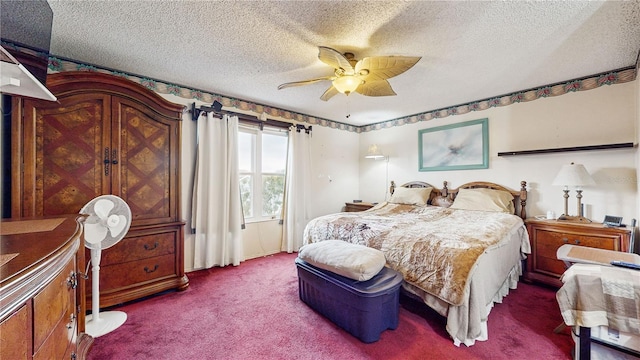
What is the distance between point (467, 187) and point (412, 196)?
0.78 m

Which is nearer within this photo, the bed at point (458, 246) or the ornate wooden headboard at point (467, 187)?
the bed at point (458, 246)

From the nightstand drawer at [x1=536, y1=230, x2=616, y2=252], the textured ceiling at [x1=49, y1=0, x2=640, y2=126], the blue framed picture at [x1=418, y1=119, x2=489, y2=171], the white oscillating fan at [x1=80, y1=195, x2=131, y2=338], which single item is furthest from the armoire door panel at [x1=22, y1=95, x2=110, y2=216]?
the nightstand drawer at [x1=536, y1=230, x2=616, y2=252]

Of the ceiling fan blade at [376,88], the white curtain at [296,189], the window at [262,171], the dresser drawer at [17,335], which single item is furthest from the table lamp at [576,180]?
the dresser drawer at [17,335]

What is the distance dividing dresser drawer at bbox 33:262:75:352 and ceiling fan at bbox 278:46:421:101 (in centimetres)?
184

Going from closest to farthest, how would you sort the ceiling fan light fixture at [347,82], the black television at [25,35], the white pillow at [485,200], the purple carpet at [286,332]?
the black television at [25,35]
the purple carpet at [286,332]
the ceiling fan light fixture at [347,82]
the white pillow at [485,200]

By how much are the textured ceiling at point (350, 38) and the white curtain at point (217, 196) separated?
0.64 meters

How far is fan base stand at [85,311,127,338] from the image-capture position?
1954 millimetres

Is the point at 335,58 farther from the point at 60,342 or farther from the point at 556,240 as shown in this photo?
the point at 556,240

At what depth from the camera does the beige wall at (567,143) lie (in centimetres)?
269

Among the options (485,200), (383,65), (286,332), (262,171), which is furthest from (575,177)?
(262,171)

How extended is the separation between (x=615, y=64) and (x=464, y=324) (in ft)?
9.98

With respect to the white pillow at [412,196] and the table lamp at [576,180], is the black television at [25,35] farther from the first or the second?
the table lamp at [576,180]

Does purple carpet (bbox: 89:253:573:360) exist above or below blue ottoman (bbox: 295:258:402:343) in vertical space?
below

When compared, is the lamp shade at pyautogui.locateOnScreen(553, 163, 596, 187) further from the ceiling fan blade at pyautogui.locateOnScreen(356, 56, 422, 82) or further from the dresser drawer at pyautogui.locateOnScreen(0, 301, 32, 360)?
the dresser drawer at pyautogui.locateOnScreen(0, 301, 32, 360)
